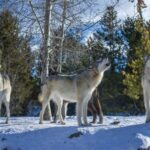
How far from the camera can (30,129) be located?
13789 mm

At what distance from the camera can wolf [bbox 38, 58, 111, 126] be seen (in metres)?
14.3

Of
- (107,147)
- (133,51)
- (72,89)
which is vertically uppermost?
(133,51)

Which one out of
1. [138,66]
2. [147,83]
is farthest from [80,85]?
[138,66]

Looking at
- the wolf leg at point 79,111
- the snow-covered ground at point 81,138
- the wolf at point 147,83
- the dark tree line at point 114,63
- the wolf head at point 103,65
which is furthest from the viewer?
the dark tree line at point 114,63

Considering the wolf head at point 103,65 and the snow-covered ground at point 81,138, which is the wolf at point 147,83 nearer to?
the snow-covered ground at point 81,138

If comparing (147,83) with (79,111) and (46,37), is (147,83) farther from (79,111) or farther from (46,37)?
(46,37)

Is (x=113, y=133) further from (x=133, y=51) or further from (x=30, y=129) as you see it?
(x=133, y=51)

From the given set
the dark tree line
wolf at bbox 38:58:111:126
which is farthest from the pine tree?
wolf at bbox 38:58:111:126

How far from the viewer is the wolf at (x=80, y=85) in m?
14.3

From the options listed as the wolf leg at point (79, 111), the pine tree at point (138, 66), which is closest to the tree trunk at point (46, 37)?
the wolf leg at point (79, 111)

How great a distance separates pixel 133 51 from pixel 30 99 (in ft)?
28.8

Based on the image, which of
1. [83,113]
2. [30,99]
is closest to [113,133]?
[83,113]

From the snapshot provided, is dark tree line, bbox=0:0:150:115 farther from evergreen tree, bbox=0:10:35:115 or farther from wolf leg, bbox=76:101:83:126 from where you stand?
wolf leg, bbox=76:101:83:126

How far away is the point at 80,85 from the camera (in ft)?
47.4
